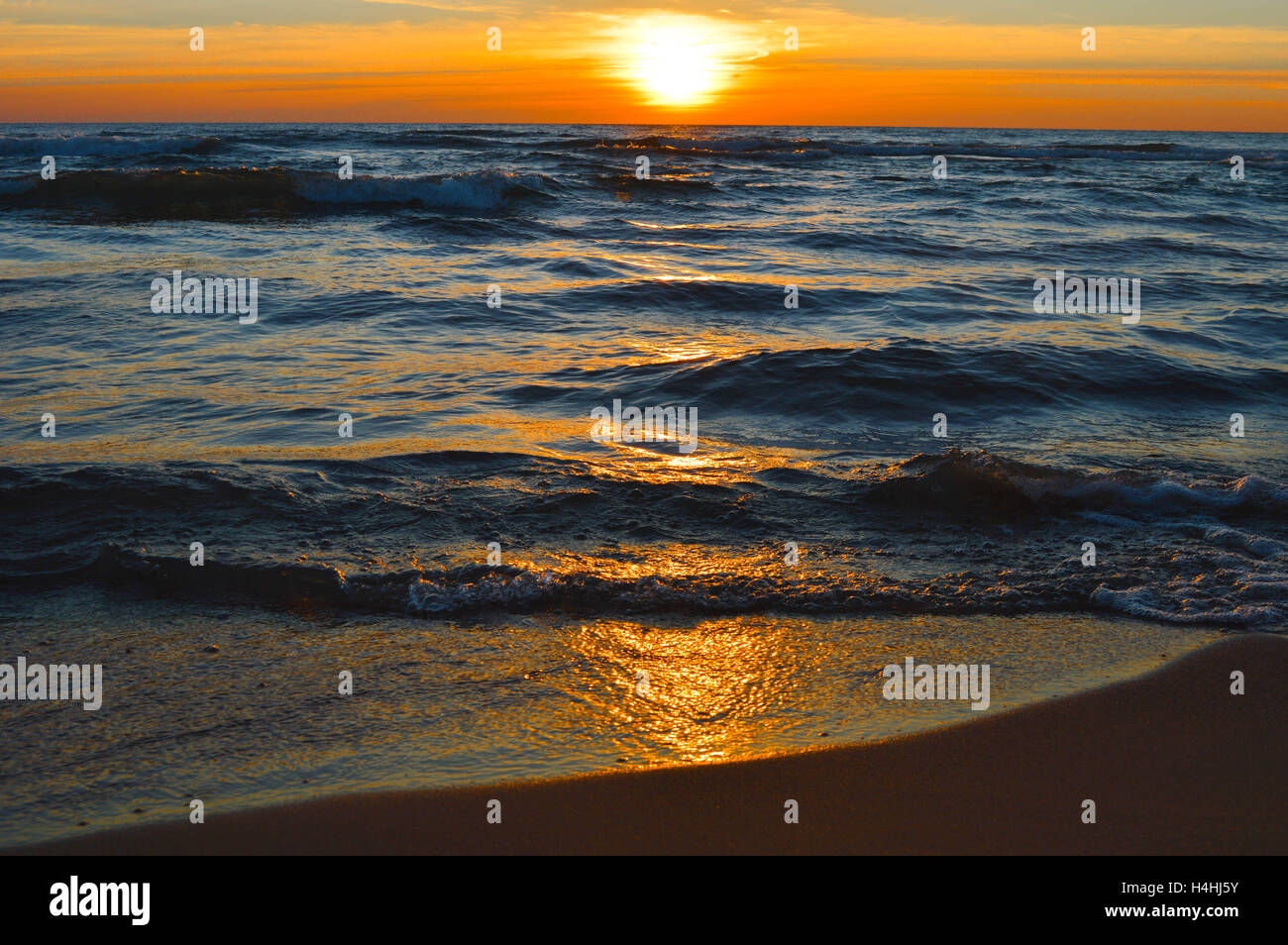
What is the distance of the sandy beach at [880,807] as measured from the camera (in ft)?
9.64

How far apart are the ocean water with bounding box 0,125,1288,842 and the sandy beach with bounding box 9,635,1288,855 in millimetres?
150

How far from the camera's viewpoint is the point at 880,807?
3.12 meters

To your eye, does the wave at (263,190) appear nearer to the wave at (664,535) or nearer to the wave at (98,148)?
the wave at (98,148)

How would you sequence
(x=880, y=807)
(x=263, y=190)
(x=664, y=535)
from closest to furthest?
(x=880, y=807)
(x=664, y=535)
(x=263, y=190)

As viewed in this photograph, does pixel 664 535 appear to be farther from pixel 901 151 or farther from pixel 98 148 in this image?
pixel 901 151

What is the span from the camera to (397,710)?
369 centimetres

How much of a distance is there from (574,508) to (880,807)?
311 centimetres

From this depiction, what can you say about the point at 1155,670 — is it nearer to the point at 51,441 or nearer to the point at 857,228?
the point at 51,441

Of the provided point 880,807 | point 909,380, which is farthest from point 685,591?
point 909,380

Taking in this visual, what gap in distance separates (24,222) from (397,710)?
20.2 meters

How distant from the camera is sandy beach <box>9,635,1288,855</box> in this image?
116 inches

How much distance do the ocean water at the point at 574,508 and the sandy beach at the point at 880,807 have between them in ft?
0.49

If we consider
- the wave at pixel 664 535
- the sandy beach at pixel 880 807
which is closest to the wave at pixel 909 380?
the wave at pixel 664 535
